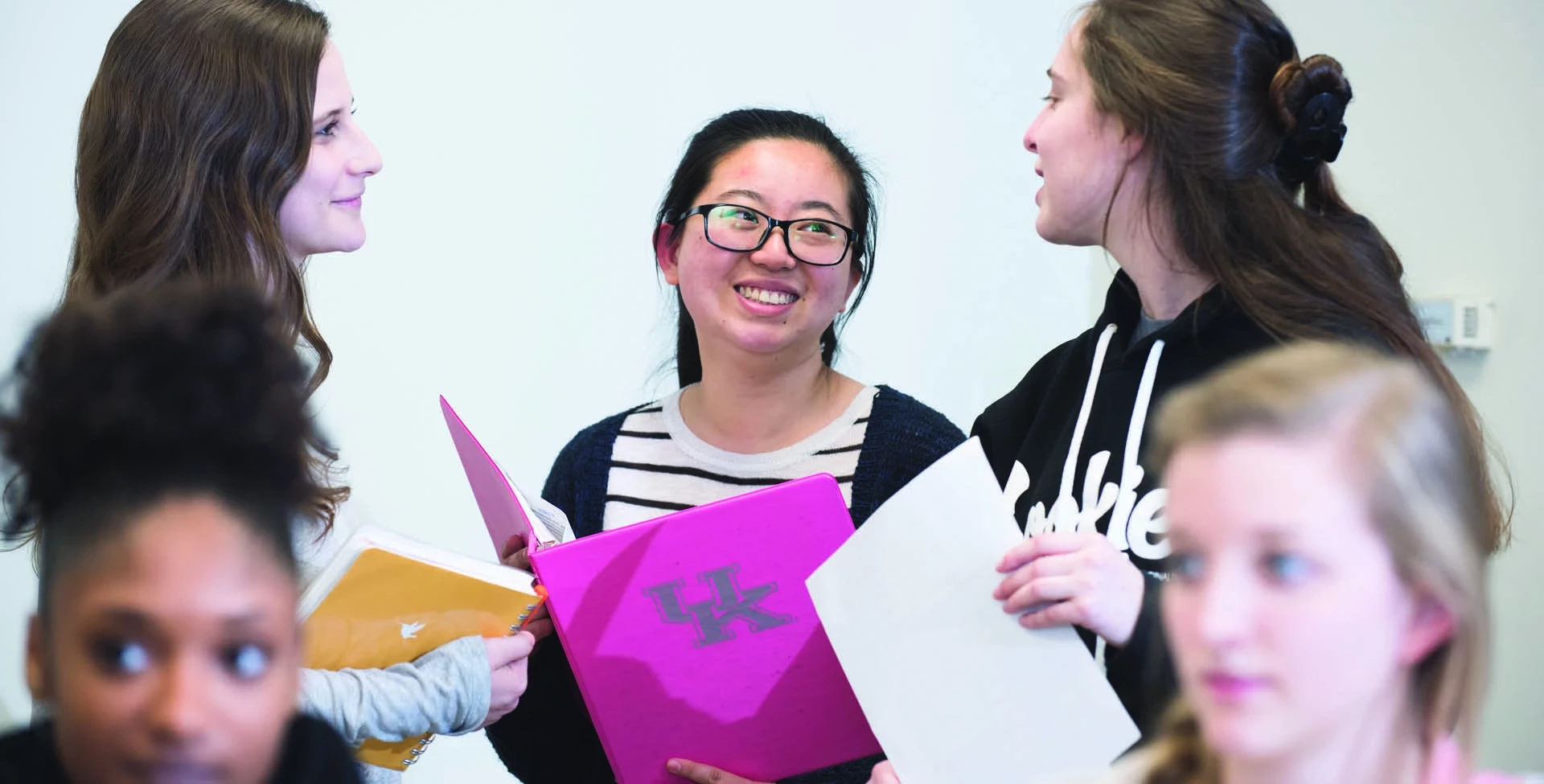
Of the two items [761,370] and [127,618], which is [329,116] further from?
[127,618]

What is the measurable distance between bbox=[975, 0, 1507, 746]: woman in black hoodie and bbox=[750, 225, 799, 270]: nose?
0.98 feet

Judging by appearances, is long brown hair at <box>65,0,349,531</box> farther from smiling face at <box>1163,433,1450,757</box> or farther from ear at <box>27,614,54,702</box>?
smiling face at <box>1163,433,1450,757</box>

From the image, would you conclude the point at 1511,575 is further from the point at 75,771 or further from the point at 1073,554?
the point at 75,771

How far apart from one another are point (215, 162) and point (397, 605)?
1.46 ft

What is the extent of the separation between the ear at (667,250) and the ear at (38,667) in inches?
43.6

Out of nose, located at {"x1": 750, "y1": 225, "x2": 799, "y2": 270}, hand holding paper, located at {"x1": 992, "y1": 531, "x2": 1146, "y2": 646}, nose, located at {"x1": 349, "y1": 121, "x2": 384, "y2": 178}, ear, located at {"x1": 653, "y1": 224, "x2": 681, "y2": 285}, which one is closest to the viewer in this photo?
hand holding paper, located at {"x1": 992, "y1": 531, "x2": 1146, "y2": 646}

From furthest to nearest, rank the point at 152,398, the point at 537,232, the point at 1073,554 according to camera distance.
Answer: the point at 537,232 → the point at 1073,554 → the point at 152,398

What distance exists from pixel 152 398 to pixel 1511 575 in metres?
2.30

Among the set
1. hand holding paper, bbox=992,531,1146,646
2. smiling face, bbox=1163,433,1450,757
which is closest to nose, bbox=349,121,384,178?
hand holding paper, bbox=992,531,1146,646

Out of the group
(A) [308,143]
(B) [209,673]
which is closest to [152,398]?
(B) [209,673]

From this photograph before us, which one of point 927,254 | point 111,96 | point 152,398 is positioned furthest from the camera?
point 927,254

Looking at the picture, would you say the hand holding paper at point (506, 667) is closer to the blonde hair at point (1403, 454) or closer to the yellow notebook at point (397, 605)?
the yellow notebook at point (397, 605)

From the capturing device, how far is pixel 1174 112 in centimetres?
111

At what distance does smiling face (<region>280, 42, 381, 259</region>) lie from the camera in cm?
116
